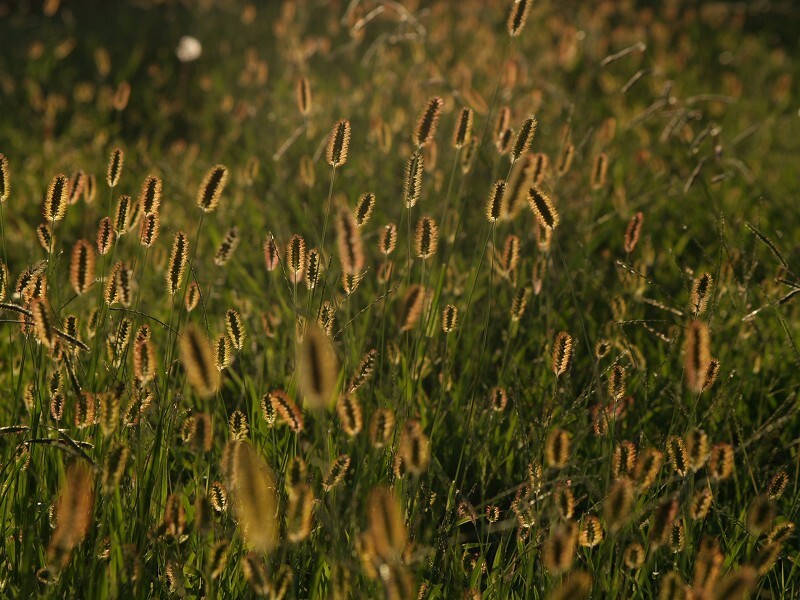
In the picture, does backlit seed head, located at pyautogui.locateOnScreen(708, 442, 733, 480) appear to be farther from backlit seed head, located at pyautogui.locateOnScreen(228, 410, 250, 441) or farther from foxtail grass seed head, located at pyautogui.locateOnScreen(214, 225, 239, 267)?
foxtail grass seed head, located at pyautogui.locateOnScreen(214, 225, 239, 267)

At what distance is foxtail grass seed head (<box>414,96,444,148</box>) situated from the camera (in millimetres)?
1590

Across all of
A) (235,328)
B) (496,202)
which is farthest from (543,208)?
(235,328)

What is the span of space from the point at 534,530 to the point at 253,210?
2.41 metres

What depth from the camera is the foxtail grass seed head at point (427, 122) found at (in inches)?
62.6

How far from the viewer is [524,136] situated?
1.60 m

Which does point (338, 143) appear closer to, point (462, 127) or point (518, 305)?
point (462, 127)

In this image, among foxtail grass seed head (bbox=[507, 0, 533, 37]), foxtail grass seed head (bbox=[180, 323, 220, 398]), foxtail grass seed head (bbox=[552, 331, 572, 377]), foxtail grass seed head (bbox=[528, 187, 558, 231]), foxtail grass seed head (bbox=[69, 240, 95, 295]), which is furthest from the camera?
foxtail grass seed head (bbox=[507, 0, 533, 37])

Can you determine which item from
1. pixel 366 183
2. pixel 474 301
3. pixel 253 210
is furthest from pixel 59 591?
pixel 366 183

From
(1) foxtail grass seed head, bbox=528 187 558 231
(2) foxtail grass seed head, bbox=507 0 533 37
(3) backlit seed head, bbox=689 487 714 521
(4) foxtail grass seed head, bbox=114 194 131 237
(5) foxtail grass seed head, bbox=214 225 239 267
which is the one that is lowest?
(3) backlit seed head, bbox=689 487 714 521

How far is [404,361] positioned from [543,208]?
1.35 feet

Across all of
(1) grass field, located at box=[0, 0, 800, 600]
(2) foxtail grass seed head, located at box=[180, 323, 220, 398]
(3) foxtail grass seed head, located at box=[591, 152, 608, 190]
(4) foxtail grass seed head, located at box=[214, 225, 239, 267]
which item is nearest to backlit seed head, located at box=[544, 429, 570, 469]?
(1) grass field, located at box=[0, 0, 800, 600]

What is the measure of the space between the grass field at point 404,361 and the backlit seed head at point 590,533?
0.5 inches

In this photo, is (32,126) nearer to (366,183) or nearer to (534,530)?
(366,183)

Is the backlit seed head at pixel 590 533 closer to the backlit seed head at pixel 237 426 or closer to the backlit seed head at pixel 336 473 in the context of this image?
the backlit seed head at pixel 336 473
